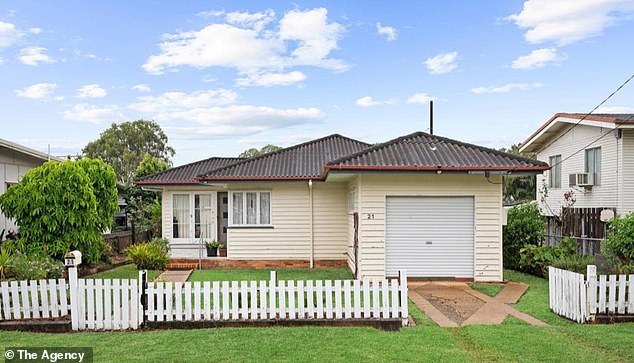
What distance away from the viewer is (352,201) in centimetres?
1591

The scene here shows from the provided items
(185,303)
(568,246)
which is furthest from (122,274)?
(568,246)

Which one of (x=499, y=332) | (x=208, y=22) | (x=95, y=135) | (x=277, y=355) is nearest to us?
(x=277, y=355)

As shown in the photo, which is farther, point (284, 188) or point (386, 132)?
point (386, 132)

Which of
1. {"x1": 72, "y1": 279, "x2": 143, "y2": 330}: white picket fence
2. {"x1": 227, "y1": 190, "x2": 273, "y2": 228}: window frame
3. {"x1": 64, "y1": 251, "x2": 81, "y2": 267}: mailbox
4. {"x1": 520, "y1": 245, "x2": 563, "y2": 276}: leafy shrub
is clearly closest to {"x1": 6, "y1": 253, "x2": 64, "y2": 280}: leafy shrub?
{"x1": 64, "y1": 251, "x2": 81, "y2": 267}: mailbox

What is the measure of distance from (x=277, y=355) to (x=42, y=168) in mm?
11471

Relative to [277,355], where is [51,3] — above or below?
above

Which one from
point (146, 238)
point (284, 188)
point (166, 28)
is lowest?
point (146, 238)

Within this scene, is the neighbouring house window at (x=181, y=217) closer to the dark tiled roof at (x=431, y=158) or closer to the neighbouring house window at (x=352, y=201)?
the neighbouring house window at (x=352, y=201)

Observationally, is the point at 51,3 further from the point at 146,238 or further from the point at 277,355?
the point at 277,355

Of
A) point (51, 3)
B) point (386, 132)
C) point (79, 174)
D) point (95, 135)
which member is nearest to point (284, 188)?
point (79, 174)

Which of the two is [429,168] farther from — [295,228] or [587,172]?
[587,172]

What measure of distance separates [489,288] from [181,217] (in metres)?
11.0

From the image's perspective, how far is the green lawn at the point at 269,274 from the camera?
14.9m

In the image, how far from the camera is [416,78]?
69.4 feet
